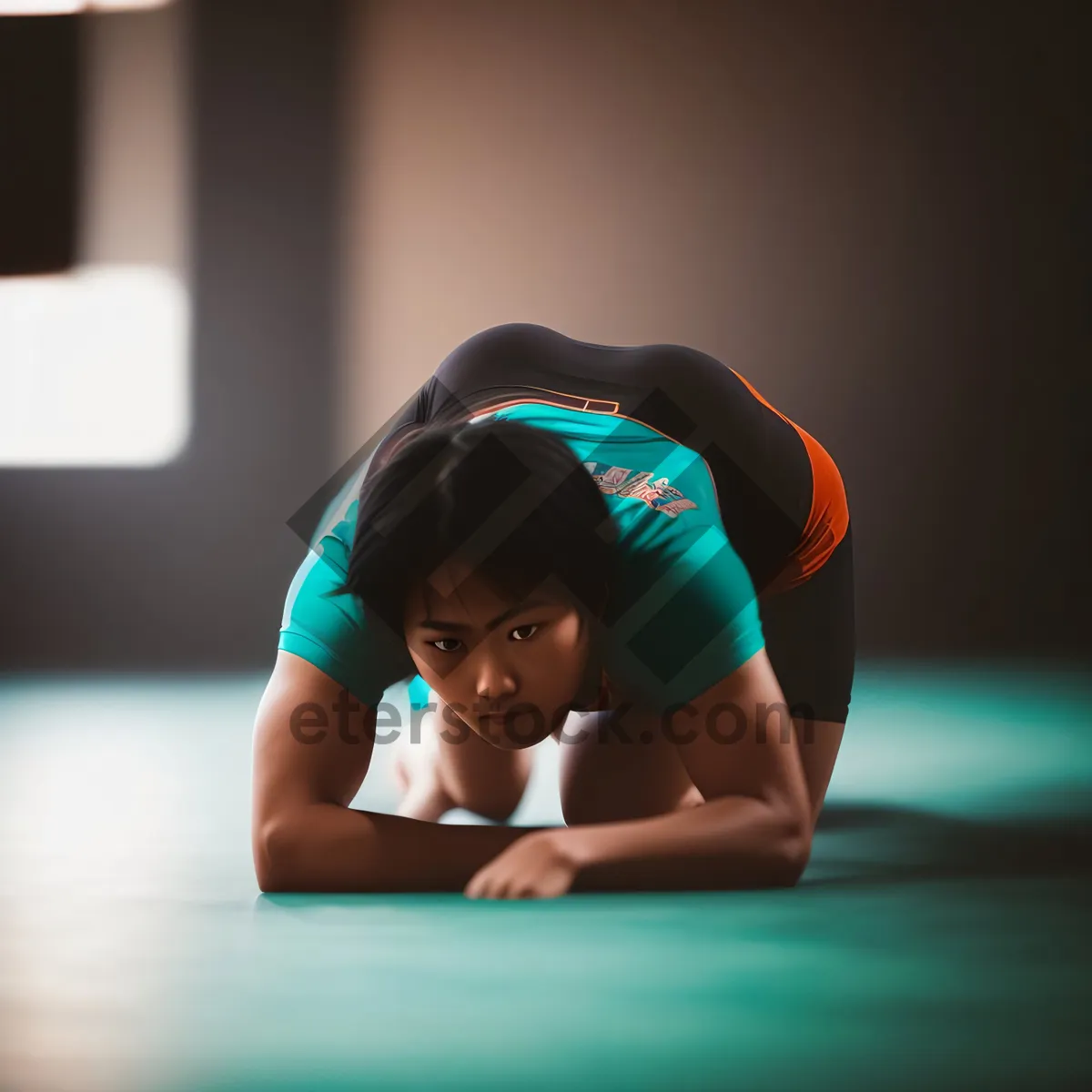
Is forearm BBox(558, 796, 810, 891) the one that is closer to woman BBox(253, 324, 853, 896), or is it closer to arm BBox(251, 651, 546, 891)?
woman BBox(253, 324, 853, 896)

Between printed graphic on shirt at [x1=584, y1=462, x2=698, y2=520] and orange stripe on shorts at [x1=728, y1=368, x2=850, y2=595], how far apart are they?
0.45 meters

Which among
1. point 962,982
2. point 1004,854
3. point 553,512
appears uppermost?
point 553,512

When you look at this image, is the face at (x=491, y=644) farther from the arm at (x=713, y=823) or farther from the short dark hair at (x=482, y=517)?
the arm at (x=713, y=823)

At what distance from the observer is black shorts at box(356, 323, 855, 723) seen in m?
1.89

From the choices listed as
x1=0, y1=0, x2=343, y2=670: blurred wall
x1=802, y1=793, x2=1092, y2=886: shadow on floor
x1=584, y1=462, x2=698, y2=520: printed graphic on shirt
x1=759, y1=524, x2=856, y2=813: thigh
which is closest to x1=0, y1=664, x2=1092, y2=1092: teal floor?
x1=802, y1=793, x2=1092, y2=886: shadow on floor

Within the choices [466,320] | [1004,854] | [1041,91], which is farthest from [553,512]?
[1041,91]

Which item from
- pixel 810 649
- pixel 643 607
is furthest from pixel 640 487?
pixel 810 649

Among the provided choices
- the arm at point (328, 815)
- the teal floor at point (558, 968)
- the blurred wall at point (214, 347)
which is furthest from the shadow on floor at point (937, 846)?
the blurred wall at point (214, 347)

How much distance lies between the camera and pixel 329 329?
493 centimetres

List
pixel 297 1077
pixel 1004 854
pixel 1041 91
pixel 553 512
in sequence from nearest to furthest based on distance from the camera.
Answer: pixel 297 1077
pixel 553 512
pixel 1004 854
pixel 1041 91

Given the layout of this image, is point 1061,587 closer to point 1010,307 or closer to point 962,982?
point 1010,307

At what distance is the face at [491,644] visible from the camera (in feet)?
4.65

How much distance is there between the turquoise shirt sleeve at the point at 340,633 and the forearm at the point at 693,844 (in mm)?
263

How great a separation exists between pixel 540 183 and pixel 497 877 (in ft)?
12.4
